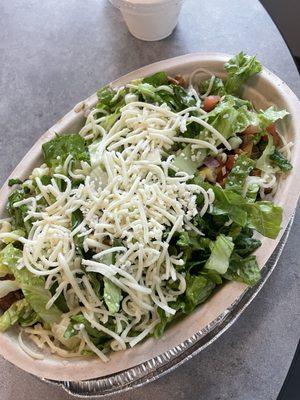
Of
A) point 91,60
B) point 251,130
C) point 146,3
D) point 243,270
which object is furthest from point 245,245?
point 91,60

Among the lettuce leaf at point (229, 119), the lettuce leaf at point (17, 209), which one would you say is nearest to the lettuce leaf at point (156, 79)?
the lettuce leaf at point (229, 119)

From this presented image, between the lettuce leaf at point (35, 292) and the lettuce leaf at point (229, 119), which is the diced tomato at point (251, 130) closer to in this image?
the lettuce leaf at point (229, 119)

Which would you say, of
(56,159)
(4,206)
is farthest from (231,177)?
(4,206)

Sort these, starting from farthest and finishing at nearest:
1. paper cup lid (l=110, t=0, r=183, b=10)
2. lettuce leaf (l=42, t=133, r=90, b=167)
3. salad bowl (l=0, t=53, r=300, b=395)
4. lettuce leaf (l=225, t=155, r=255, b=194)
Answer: paper cup lid (l=110, t=0, r=183, b=10) < lettuce leaf (l=42, t=133, r=90, b=167) < lettuce leaf (l=225, t=155, r=255, b=194) < salad bowl (l=0, t=53, r=300, b=395)

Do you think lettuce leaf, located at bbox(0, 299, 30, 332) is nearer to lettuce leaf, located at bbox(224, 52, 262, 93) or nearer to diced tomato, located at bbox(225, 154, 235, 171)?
diced tomato, located at bbox(225, 154, 235, 171)

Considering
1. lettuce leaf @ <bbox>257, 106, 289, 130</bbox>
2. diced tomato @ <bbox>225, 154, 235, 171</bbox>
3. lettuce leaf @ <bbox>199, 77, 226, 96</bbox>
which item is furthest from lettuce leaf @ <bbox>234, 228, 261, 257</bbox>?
lettuce leaf @ <bbox>199, 77, 226, 96</bbox>

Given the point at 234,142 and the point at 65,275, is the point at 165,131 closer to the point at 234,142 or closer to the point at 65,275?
the point at 234,142
